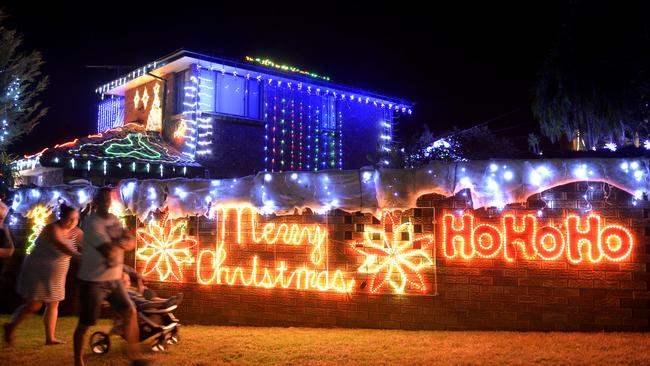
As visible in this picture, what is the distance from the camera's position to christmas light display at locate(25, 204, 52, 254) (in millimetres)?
9820

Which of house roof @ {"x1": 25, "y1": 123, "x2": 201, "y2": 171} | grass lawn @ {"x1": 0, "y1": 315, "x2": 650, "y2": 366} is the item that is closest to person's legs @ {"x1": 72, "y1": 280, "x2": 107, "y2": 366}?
grass lawn @ {"x1": 0, "y1": 315, "x2": 650, "y2": 366}

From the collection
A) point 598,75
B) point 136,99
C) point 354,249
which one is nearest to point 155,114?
point 136,99

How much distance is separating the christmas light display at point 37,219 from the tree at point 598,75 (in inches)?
431

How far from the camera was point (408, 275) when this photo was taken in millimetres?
7238

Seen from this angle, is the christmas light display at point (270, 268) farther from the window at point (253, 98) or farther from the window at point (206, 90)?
the window at point (253, 98)

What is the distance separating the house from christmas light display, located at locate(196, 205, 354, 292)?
6857 millimetres

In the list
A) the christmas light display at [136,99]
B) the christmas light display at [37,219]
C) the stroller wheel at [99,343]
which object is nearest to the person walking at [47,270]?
the stroller wheel at [99,343]

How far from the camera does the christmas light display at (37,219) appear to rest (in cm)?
982

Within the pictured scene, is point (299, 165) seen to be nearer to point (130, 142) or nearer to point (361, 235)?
point (130, 142)

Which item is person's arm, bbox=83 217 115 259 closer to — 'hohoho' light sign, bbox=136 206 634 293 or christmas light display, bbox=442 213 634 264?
'hohoho' light sign, bbox=136 206 634 293

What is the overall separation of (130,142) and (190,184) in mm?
7942

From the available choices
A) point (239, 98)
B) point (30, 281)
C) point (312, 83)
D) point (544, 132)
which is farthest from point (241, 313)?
point (312, 83)

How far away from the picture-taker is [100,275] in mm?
5363

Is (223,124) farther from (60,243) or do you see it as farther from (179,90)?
(60,243)
